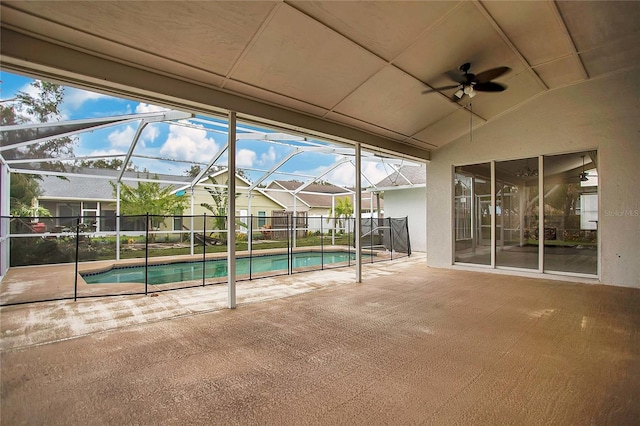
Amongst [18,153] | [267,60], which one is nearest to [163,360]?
[267,60]

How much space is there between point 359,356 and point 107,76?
3.71 m

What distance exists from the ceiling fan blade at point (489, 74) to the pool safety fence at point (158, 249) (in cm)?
406

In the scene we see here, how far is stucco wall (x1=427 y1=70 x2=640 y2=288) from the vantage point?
526cm

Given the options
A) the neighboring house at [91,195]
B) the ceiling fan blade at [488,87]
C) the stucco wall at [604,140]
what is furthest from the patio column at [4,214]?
the stucco wall at [604,140]

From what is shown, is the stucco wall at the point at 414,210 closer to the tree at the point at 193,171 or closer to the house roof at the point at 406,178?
the house roof at the point at 406,178

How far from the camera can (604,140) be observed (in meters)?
5.51

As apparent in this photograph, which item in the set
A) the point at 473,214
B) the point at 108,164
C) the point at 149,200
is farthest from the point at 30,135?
the point at 473,214

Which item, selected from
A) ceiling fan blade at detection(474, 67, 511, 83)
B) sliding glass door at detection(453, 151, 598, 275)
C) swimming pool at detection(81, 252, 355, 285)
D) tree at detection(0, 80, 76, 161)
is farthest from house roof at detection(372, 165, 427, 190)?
tree at detection(0, 80, 76, 161)

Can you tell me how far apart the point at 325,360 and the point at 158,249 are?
883 centimetres

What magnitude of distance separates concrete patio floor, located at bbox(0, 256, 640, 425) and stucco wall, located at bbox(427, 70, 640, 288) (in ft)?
3.28

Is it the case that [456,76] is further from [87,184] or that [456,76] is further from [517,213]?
[87,184]

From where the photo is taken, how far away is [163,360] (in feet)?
8.79

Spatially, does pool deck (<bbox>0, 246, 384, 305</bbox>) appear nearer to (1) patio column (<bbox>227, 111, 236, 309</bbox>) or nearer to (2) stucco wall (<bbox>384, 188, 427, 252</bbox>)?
(1) patio column (<bbox>227, 111, 236, 309</bbox>)

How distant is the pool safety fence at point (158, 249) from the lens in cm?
552
